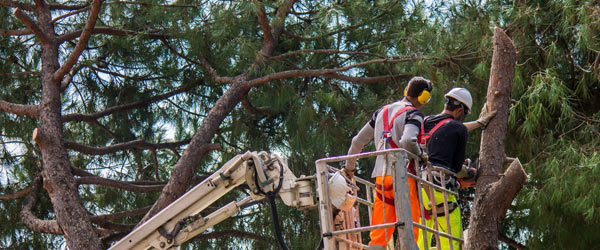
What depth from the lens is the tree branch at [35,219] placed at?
8.98 metres

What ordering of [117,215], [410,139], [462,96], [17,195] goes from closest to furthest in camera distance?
[410,139] < [462,96] < [117,215] < [17,195]

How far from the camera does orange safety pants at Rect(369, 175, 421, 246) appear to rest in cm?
472

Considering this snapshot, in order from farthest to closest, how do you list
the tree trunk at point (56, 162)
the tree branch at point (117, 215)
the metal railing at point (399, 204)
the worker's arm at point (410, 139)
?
1. the tree branch at point (117, 215)
2. the tree trunk at point (56, 162)
3. the worker's arm at point (410, 139)
4. the metal railing at point (399, 204)

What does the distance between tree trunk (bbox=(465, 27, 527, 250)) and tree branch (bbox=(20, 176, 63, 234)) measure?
16.2 ft

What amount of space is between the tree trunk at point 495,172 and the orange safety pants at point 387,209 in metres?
0.53

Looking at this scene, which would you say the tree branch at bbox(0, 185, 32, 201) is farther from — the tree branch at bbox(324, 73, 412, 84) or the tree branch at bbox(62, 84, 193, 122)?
the tree branch at bbox(324, 73, 412, 84)

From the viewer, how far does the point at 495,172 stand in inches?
212

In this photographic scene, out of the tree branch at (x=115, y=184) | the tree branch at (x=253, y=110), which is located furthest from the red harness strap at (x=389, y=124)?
the tree branch at (x=115, y=184)

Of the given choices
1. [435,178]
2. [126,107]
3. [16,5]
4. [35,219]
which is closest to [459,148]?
[435,178]

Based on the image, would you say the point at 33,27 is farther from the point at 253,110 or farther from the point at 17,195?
the point at 253,110

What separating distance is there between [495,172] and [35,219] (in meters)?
5.65

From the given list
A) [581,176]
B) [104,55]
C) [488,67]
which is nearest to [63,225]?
[104,55]

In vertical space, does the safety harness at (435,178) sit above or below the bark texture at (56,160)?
below

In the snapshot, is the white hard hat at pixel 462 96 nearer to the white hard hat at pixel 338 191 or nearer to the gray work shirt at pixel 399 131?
the gray work shirt at pixel 399 131
